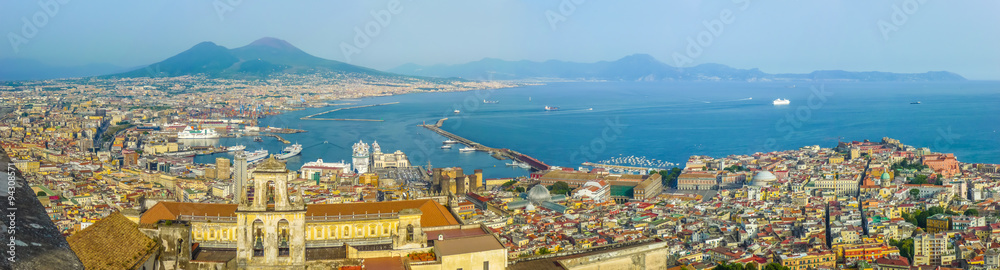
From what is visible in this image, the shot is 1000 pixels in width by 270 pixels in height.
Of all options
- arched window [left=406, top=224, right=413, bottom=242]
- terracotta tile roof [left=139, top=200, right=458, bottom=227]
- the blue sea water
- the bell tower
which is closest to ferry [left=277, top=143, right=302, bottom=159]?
the blue sea water

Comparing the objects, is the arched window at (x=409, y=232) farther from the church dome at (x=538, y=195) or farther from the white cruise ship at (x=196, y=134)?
the white cruise ship at (x=196, y=134)

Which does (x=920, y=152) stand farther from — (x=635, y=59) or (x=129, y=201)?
(x=635, y=59)

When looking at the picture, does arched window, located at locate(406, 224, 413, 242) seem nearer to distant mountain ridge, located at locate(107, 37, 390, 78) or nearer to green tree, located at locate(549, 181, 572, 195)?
green tree, located at locate(549, 181, 572, 195)

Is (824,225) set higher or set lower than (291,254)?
lower

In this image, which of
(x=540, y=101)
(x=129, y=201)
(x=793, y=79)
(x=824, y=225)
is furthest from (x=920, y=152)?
(x=793, y=79)

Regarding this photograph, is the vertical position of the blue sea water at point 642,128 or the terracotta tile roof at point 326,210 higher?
the terracotta tile roof at point 326,210

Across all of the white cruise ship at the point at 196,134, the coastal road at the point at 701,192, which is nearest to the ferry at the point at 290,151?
the white cruise ship at the point at 196,134
